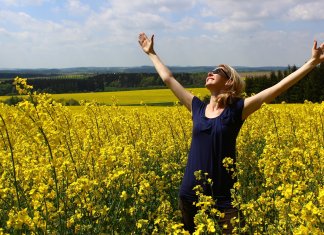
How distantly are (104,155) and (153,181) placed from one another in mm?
686

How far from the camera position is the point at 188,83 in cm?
5019

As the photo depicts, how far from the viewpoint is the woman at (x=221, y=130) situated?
3488 millimetres

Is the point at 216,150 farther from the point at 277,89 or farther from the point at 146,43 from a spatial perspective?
the point at 146,43

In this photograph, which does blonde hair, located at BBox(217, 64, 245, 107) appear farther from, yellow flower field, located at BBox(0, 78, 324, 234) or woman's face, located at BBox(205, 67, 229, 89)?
yellow flower field, located at BBox(0, 78, 324, 234)

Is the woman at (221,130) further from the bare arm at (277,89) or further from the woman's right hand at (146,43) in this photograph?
the woman's right hand at (146,43)

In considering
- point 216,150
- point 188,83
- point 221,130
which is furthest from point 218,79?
point 188,83

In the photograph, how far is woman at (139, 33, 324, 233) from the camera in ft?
11.4

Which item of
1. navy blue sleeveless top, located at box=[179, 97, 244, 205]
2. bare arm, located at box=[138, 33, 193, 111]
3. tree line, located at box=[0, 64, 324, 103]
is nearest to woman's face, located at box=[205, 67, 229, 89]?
navy blue sleeveless top, located at box=[179, 97, 244, 205]

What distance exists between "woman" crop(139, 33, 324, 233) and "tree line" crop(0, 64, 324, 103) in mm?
24333

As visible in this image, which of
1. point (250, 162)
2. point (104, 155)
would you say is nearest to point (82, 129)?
point (250, 162)

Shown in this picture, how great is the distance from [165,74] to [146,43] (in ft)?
1.68

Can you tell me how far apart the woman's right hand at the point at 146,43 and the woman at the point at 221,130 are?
99 centimetres

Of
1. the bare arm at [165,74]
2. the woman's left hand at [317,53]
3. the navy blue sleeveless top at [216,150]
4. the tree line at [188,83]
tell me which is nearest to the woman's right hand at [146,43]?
the bare arm at [165,74]

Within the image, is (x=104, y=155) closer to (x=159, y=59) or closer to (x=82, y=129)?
(x=159, y=59)
